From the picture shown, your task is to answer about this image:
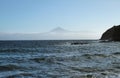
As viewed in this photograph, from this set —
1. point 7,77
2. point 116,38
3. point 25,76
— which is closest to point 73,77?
point 25,76

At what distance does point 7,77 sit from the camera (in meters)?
19.4

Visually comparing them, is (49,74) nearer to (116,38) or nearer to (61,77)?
(61,77)

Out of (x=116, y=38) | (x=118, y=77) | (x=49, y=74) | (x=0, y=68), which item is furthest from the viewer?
(x=116, y=38)

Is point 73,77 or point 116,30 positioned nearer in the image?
point 73,77

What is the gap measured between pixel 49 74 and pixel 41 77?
135 cm

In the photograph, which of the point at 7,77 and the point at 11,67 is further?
the point at 11,67

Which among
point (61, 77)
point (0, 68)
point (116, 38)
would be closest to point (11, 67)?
point (0, 68)

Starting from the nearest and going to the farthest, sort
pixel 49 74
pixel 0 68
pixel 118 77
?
pixel 118 77 → pixel 49 74 → pixel 0 68

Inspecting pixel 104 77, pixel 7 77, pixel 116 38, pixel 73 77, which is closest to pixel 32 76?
pixel 7 77

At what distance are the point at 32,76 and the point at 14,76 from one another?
140cm

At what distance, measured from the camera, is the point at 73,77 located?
63.8ft

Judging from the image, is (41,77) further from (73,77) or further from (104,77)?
(104,77)

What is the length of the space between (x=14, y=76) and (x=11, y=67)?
6.09 m

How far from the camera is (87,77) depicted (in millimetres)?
19469
